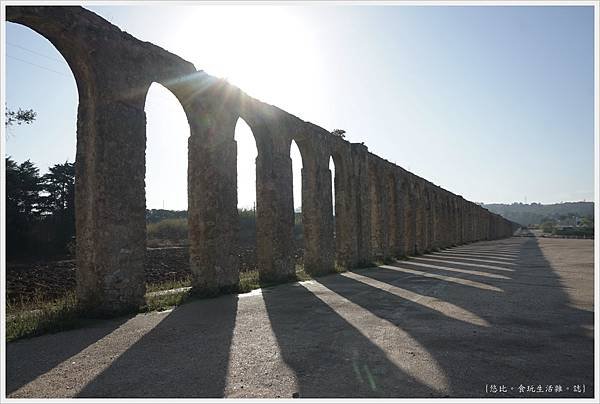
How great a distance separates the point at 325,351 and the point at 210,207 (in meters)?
4.75

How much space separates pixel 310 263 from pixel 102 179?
737 cm

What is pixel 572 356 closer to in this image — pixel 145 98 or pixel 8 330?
pixel 8 330

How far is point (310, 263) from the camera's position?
1282cm

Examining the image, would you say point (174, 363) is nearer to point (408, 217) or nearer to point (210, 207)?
point (210, 207)

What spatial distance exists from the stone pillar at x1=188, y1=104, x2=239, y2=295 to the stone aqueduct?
0.02 m

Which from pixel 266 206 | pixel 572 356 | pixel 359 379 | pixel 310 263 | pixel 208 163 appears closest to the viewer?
pixel 359 379

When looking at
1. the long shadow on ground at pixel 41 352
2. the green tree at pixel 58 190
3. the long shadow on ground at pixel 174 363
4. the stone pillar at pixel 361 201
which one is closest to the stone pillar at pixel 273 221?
the long shadow on ground at pixel 174 363

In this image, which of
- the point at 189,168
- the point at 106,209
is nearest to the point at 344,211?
the point at 189,168

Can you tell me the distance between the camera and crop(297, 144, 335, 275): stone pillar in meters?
12.9

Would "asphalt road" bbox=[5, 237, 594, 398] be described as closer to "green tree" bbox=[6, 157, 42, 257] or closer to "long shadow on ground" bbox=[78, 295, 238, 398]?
"long shadow on ground" bbox=[78, 295, 238, 398]

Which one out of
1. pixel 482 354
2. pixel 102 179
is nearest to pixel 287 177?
pixel 102 179

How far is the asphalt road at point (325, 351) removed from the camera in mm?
3402

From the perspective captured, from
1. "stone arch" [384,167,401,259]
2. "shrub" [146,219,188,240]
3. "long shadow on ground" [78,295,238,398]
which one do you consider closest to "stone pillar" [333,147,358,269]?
"stone arch" [384,167,401,259]

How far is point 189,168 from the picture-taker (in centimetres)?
864
